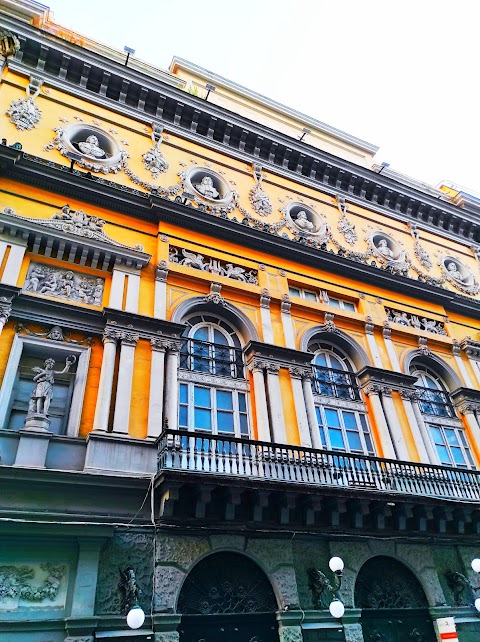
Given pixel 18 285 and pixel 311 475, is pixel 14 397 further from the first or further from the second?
pixel 311 475

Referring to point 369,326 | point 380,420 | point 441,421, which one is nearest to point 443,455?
point 441,421

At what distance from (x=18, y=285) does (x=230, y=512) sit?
6.82 metres

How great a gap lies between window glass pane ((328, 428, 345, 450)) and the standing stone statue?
7.14 m

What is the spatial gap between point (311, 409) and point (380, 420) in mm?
2315

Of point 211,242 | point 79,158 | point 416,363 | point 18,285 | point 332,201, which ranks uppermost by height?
point 332,201

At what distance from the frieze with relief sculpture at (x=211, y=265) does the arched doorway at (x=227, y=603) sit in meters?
7.64

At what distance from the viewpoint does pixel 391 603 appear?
1134cm

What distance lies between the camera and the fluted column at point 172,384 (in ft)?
37.5

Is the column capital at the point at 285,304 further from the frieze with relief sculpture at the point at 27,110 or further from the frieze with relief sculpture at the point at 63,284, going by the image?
the frieze with relief sculpture at the point at 27,110

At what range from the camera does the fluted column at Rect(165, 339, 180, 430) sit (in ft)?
37.5

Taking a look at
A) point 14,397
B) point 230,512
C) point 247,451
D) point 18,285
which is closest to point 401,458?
point 247,451

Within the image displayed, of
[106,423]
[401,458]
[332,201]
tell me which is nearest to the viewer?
[106,423]

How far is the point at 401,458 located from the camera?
1378 centimetres

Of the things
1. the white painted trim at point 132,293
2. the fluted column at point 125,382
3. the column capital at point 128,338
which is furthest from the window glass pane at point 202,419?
the white painted trim at point 132,293
